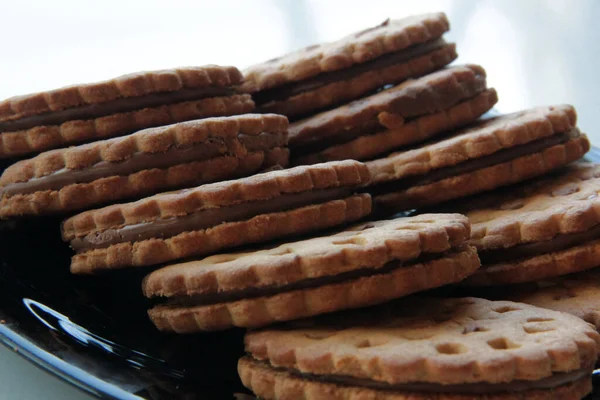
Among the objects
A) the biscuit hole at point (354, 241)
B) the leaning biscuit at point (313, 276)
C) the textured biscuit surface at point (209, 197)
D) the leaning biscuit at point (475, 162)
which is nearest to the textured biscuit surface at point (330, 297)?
the leaning biscuit at point (313, 276)

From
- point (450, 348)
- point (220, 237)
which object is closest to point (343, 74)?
point (220, 237)

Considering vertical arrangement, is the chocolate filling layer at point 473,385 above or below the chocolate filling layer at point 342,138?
below

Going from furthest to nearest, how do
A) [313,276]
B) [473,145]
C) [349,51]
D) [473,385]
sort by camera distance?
[349,51], [473,145], [313,276], [473,385]

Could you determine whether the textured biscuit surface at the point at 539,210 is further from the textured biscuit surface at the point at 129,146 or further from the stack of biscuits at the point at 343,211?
the textured biscuit surface at the point at 129,146

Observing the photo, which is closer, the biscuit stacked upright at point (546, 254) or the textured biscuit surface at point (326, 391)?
the textured biscuit surface at point (326, 391)

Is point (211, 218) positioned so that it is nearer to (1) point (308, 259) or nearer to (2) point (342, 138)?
(1) point (308, 259)

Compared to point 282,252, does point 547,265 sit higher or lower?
lower
